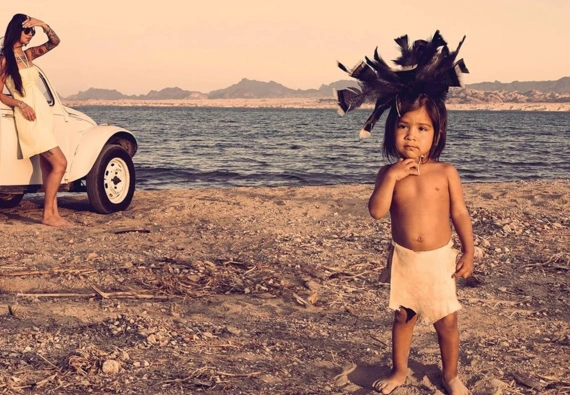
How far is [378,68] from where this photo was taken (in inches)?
134

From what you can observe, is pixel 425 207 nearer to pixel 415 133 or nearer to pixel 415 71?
pixel 415 133

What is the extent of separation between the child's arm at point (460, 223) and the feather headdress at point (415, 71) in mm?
457

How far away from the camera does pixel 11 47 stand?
704cm

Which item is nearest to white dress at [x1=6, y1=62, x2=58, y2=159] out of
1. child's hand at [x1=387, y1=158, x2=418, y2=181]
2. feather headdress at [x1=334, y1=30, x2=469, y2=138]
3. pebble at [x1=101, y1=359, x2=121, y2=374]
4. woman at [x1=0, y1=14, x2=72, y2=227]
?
woman at [x1=0, y1=14, x2=72, y2=227]

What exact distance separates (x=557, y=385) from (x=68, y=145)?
642cm

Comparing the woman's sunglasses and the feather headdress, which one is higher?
the woman's sunglasses

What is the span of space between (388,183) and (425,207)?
0.24 meters

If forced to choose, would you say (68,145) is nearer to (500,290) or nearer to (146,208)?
(146,208)

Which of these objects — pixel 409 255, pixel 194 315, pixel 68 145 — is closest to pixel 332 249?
pixel 194 315

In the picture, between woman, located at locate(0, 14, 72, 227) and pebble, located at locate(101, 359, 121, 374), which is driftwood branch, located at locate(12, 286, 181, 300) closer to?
pebble, located at locate(101, 359, 121, 374)

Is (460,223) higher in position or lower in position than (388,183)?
lower

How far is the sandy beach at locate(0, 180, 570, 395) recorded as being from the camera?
3547mm

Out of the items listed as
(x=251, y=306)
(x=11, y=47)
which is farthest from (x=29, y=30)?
(x=251, y=306)

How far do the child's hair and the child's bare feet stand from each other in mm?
1226
